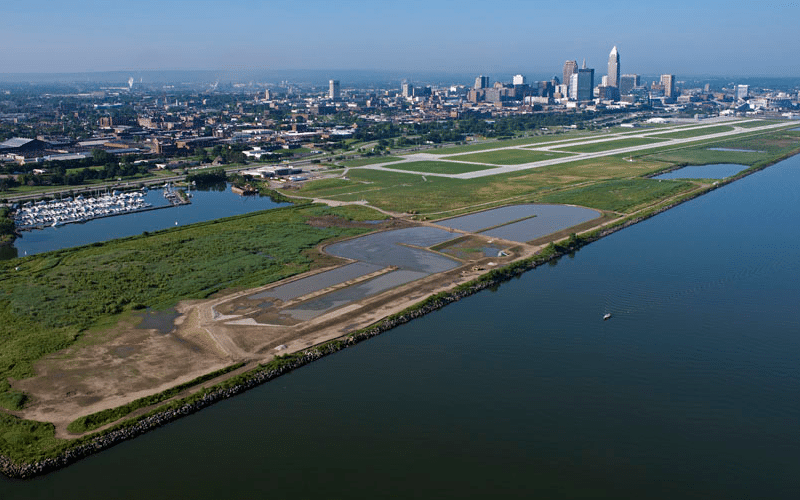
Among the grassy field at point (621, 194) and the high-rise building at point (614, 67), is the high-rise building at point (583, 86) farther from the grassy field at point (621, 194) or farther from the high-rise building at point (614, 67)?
the grassy field at point (621, 194)

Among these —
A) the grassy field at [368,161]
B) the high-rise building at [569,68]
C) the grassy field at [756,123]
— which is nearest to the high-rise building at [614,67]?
the high-rise building at [569,68]

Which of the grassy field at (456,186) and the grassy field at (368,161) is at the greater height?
the grassy field at (368,161)

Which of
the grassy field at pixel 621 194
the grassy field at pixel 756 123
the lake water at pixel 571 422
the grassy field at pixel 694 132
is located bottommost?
the lake water at pixel 571 422

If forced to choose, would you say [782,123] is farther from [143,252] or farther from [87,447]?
[87,447]

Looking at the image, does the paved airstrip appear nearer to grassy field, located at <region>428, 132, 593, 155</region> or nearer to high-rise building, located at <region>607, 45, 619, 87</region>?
grassy field, located at <region>428, 132, 593, 155</region>

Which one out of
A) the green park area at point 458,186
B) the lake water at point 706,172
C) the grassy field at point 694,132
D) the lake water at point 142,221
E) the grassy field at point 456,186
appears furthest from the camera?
the grassy field at point 694,132

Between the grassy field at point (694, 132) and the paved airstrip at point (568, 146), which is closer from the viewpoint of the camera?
the paved airstrip at point (568, 146)

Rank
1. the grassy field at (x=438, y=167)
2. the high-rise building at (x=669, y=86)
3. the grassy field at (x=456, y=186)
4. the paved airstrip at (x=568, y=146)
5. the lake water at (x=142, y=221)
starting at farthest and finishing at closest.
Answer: the high-rise building at (x=669, y=86)
the paved airstrip at (x=568, y=146)
the grassy field at (x=438, y=167)
the grassy field at (x=456, y=186)
the lake water at (x=142, y=221)

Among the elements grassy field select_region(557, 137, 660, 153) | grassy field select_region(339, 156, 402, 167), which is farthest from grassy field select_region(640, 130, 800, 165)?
grassy field select_region(339, 156, 402, 167)

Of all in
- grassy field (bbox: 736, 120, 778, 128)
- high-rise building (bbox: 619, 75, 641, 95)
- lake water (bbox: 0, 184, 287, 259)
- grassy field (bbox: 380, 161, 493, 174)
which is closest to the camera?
lake water (bbox: 0, 184, 287, 259)
